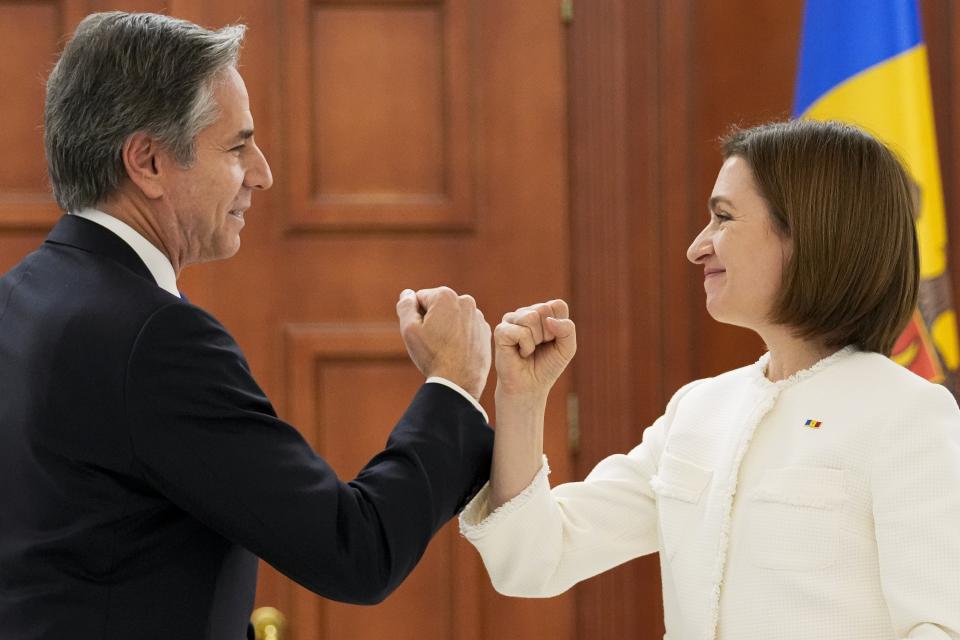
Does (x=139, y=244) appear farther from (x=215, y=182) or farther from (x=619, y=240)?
(x=619, y=240)

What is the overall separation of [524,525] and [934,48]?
1.54m

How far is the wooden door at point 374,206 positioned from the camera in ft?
7.57

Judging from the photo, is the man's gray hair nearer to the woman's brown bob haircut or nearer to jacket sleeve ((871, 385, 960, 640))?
the woman's brown bob haircut

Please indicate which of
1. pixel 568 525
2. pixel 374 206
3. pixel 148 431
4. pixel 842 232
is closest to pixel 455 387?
pixel 568 525

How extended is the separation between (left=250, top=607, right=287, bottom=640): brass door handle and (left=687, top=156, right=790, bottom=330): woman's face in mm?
1313

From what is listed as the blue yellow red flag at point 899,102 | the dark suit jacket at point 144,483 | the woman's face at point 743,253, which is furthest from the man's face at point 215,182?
the blue yellow red flag at point 899,102

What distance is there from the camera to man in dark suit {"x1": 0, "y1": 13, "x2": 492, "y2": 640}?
3.70ft

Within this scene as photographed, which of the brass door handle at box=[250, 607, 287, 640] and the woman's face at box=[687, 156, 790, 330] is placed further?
the brass door handle at box=[250, 607, 287, 640]

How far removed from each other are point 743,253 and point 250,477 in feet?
2.07

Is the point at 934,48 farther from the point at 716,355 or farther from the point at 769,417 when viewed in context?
the point at 769,417

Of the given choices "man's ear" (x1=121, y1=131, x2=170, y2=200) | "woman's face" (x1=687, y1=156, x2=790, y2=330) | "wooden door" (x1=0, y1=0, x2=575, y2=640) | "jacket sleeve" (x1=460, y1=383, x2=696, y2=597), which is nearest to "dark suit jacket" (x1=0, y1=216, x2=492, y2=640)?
"man's ear" (x1=121, y1=131, x2=170, y2=200)

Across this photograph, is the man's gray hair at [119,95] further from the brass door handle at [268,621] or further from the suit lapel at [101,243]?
the brass door handle at [268,621]

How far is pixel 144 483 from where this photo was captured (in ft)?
3.78

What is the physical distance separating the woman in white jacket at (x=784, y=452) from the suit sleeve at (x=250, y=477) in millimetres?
232
